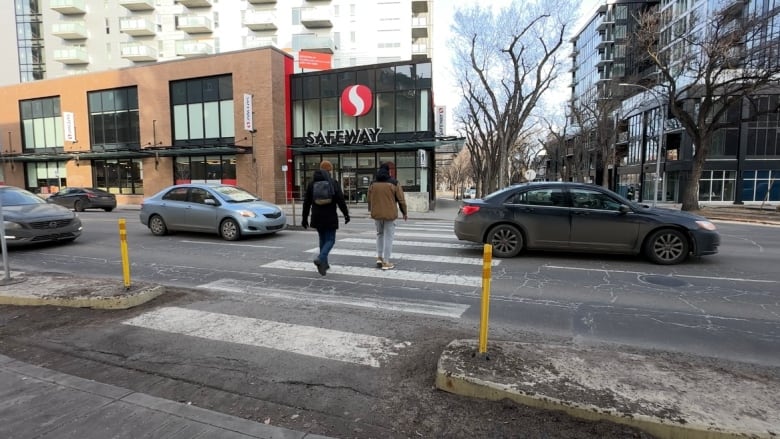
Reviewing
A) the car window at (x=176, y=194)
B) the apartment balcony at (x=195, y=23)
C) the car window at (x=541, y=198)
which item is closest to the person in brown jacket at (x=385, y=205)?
the car window at (x=541, y=198)

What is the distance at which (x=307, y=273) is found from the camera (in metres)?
7.21

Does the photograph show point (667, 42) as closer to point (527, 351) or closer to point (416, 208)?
point (416, 208)

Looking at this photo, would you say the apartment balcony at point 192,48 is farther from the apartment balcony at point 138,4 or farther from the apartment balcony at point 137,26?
the apartment balcony at point 138,4

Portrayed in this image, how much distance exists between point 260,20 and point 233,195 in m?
39.6

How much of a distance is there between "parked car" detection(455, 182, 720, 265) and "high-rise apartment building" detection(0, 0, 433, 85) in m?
40.2

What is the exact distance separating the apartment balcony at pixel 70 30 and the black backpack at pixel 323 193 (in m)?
60.0

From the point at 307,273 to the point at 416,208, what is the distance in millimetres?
16287

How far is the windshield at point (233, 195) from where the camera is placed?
1121 centimetres

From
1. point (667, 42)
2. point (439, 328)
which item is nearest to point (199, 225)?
point (439, 328)

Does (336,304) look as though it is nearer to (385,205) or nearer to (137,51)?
(385,205)

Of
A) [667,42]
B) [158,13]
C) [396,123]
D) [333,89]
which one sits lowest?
[396,123]

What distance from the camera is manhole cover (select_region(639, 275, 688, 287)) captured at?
6427 millimetres

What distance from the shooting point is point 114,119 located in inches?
1240

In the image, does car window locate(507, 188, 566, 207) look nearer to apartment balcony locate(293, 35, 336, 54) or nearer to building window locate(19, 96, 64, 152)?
building window locate(19, 96, 64, 152)
